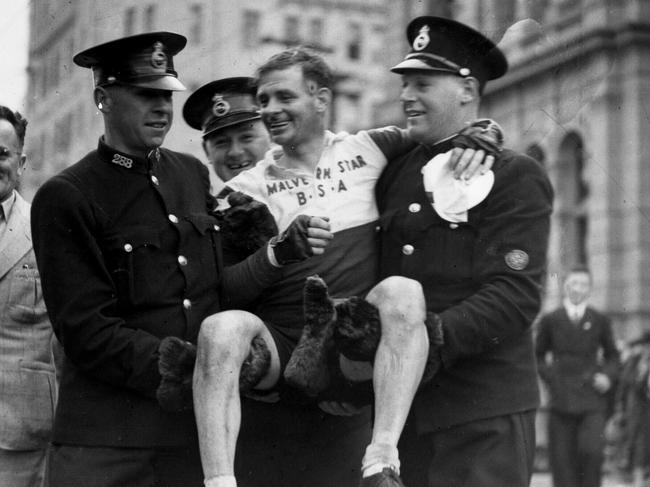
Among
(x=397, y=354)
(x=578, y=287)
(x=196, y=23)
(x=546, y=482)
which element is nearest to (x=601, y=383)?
(x=578, y=287)

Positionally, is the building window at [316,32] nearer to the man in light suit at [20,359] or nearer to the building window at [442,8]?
the building window at [442,8]

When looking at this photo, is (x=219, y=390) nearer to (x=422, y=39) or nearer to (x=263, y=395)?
(x=263, y=395)

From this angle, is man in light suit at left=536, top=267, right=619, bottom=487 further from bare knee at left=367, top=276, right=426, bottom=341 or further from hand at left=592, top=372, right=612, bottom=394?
bare knee at left=367, top=276, right=426, bottom=341

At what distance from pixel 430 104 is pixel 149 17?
1.38 metres

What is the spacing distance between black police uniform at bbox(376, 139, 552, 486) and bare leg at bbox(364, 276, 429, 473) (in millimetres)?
175

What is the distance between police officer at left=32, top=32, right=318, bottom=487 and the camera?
3.98 meters

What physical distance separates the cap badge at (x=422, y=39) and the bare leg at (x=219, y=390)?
123cm

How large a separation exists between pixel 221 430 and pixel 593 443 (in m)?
5.80

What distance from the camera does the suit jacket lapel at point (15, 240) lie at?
4.66 meters

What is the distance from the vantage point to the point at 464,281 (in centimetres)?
419

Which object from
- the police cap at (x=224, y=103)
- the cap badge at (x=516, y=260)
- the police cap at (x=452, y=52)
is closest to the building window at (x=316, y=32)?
the police cap at (x=224, y=103)

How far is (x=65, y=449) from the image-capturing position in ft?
13.5

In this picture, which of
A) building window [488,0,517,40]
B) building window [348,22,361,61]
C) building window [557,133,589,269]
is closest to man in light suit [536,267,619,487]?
building window [348,22,361,61]

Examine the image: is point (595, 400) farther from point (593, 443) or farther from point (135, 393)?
point (135, 393)
